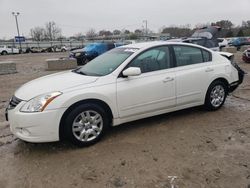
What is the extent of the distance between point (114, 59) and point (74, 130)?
154cm

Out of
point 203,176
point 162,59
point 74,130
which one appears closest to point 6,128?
point 74,130

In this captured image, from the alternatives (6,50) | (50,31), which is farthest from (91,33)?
(6,50)

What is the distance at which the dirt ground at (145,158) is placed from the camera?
3264 mm

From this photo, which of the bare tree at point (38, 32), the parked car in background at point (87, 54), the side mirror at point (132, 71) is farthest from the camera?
the bare tree at point (38, 32)

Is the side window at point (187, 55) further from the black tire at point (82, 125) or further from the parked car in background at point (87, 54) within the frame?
the parked car in background at point (87, 54)

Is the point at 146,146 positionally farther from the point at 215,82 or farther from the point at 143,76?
the point at 215,82

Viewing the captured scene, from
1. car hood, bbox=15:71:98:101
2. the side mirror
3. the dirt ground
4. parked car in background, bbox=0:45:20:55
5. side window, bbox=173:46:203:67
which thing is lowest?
parked car in background, bbox=0:45:20:55

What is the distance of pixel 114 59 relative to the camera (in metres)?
4.88

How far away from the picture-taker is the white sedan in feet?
12.7

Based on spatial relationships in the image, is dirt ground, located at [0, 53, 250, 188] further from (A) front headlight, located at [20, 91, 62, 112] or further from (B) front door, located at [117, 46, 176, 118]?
(A) front headlight, located at [20, 91, 62, 112]

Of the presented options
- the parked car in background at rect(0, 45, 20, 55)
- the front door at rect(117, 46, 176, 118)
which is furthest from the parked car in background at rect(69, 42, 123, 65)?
the parked car in background at rect(0, 45, 20, 55)

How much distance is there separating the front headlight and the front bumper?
0.06 m

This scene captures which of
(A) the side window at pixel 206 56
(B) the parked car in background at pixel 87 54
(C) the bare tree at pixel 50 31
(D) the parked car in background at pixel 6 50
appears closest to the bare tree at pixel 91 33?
(C) the bare tree at pixel 50 31

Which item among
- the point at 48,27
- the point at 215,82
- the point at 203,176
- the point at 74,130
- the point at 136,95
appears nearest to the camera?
the point at 203,176
